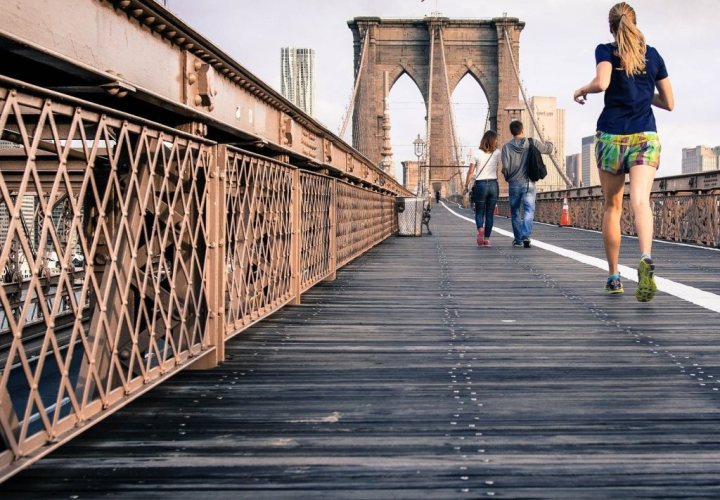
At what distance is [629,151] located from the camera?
19.0 ft

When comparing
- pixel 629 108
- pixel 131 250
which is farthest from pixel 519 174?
pixel 131 250

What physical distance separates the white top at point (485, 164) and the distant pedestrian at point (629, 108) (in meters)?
6.64

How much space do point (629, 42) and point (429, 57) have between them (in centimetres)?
7312

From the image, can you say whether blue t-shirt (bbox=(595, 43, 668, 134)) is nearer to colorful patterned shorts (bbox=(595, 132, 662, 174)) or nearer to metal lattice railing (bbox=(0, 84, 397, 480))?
colorful patterned shorts (bbox=(595, 132, 662, 174))

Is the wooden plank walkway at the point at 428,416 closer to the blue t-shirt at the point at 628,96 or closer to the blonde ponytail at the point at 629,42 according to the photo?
the blue t-shirt at the point at 628,96

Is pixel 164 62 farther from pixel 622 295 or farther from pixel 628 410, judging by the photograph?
pixel 622 295

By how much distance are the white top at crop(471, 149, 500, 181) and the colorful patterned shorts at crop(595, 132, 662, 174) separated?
675cm

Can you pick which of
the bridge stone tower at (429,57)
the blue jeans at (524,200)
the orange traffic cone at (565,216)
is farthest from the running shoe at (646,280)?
the bridge stone tower at (429,57)

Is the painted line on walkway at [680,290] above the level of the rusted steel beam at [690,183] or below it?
below

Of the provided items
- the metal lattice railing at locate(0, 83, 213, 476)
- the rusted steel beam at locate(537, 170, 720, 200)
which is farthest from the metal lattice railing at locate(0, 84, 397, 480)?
the rusted steel beam at locate(537, 170, 720, 200)

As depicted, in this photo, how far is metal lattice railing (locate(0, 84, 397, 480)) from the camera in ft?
6.76

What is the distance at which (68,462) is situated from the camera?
2348mm

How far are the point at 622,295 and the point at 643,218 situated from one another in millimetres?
738

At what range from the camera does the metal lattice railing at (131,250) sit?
206cm
